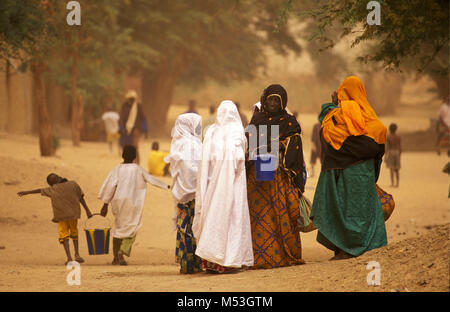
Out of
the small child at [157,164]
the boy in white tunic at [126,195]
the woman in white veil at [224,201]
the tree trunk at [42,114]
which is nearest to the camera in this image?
the woman in white veil at [224,201]

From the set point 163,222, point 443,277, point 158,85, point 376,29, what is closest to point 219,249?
point 443,277

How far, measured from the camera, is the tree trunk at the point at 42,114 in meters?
17.0

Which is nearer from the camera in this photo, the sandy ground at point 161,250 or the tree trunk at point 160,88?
the sandy ground at point 161,250

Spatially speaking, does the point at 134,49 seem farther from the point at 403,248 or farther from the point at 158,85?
the point at 403,248

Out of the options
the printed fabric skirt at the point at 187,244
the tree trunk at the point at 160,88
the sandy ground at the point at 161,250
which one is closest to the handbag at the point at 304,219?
the sandy ground at the point at 161,250

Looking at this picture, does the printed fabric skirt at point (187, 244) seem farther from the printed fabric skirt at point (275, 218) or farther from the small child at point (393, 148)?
the small child at point (393, 148)

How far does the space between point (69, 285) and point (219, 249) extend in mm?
1483

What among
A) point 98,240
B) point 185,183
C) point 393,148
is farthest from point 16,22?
point 393,148

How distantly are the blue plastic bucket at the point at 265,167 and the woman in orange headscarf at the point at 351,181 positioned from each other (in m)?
0.59

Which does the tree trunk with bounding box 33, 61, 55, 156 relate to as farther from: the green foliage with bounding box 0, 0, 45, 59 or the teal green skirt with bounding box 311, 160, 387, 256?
the teal green skirt with bounding box 311, 160, 387, 256

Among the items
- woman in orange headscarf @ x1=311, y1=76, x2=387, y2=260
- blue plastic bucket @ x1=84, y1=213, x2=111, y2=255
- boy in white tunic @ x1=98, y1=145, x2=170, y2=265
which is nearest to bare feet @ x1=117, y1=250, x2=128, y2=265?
boy in white tunic @ x1=98, y1=145, x2=170, y2=265

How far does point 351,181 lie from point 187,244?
6.12 feet

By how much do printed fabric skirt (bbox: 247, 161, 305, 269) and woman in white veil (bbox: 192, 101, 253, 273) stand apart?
238 mm

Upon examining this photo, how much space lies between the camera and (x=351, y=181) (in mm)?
7340
